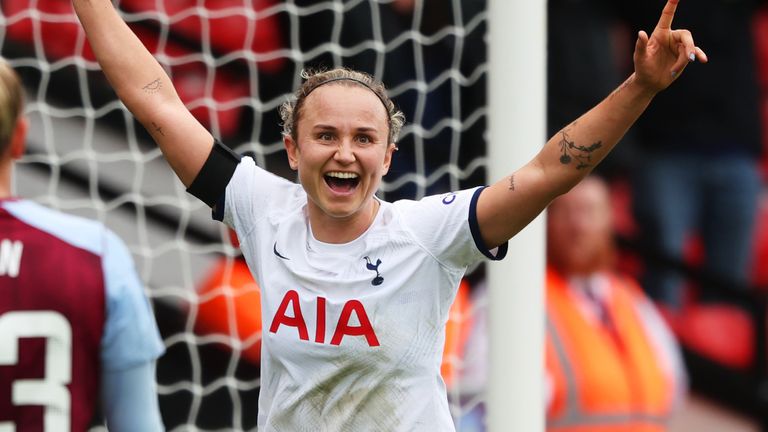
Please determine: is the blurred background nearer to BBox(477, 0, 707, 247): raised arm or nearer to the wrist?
BBox(477, 0, 707, 247): raised arm

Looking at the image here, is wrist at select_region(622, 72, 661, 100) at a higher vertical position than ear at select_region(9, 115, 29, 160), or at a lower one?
higher

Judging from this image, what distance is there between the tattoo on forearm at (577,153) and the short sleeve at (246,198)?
64cm

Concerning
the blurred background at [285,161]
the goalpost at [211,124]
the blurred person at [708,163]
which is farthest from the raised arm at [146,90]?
the blurred person at [708,163]

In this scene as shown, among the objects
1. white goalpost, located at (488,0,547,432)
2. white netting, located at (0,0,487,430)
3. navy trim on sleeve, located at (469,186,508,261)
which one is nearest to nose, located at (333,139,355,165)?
navy trim on sleeve, located at (469,186,508,261)

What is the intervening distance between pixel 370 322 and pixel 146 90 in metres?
0.68

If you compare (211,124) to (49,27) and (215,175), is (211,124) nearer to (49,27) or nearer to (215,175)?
(49,27)

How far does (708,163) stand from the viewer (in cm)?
561

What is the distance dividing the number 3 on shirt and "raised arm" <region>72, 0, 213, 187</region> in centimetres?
41

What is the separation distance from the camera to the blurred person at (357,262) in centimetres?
234

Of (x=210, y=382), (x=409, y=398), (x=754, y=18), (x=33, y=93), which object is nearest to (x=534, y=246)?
(x=409, y=398)

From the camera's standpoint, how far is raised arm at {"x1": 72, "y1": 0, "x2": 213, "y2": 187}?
2486mm

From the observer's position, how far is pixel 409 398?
2379 mm

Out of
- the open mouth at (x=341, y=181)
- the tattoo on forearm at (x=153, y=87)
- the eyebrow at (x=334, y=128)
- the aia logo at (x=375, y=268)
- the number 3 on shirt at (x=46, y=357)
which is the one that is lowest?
the number 3 on shirt at (x=46, y=357)

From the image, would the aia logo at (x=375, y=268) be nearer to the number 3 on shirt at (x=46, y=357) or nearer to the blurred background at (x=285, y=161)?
the number 3 on shirt at (x=46, y=357)
